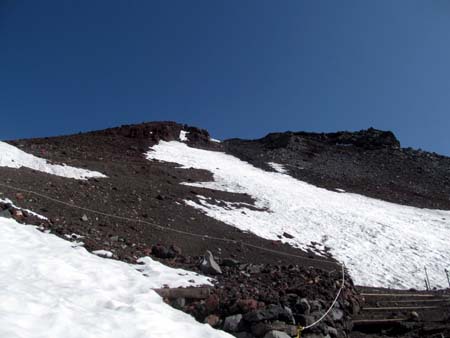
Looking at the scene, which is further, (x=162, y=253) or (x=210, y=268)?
(x=162, y=253)

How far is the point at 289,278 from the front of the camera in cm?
938

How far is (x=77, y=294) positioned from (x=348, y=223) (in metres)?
15.2

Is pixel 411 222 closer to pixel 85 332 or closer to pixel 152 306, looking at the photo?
pixel 152 306

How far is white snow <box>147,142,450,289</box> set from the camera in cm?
1487

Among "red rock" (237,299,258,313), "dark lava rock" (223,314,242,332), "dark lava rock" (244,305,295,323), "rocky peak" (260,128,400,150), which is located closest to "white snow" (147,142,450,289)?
"dark lava rock" (244,305,295,323)

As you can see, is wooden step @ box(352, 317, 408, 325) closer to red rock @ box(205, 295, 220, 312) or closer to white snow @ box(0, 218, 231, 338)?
red rock @ box(205, 295, 220, 312)

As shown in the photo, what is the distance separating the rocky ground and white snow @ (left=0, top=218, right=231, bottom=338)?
711mm

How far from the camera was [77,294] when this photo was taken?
21.5 feet

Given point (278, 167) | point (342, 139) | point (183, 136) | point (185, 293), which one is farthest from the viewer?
point (342, 139)

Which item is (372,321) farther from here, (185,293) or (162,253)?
(162,253)

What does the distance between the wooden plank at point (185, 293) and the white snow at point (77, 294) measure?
264 millimetres

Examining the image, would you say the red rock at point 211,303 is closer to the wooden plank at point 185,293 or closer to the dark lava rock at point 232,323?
the wooden plank at point 185,293

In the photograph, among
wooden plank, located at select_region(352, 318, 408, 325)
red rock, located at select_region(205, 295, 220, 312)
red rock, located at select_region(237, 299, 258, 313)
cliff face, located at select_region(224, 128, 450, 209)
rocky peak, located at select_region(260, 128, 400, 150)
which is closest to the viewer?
red rock, located at select_region(237, 299, 258, 313)

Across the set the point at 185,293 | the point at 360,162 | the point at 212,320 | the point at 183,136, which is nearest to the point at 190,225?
the point at 185,293
